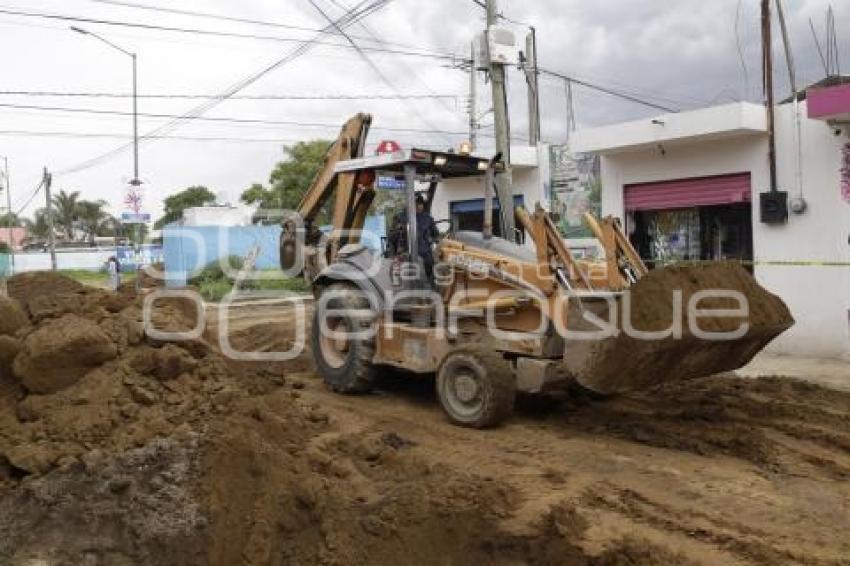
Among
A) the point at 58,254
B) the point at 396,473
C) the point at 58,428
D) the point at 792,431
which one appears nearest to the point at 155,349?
the point at 58,428

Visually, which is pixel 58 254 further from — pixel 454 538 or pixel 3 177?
pixel 454 538

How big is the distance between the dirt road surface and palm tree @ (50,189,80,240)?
6711 centimetres

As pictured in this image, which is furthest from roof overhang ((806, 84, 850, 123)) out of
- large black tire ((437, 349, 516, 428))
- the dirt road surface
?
large black tire ((437, 349, 516, 428))

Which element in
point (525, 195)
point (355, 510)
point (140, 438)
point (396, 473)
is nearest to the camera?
point (355, 510)

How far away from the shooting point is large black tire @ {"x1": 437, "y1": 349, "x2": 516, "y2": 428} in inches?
293

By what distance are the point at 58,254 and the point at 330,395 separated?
3905 centimetres

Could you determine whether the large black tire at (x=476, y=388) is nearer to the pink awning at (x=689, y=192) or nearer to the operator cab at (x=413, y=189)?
the operator cab at (x=413, y=189)

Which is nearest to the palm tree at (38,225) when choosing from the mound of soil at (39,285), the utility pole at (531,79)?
the utility pole at (531,79)

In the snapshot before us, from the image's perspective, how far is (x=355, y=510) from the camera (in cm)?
549

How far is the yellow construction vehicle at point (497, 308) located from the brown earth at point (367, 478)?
620 millimetres

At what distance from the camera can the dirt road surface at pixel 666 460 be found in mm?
5031

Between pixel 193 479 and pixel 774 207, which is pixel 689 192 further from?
pixel 193 479

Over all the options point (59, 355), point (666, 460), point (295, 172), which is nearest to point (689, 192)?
point (666, 460)

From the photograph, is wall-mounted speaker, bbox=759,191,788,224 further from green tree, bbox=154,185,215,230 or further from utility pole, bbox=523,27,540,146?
green tree, bbox=154,185,215,230
